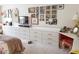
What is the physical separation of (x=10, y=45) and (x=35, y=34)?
0.26m

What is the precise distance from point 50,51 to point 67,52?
16cm

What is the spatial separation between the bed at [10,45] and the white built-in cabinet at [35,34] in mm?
41

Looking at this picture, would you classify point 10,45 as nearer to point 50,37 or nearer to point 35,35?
point 35,35

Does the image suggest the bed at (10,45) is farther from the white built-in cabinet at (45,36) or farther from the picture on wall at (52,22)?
the picture on wall at (52,22)

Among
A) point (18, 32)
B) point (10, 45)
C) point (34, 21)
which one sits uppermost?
point (34, 21)

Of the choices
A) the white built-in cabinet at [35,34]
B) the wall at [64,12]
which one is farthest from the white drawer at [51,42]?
the wall at [64,12]

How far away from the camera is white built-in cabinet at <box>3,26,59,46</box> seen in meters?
1.21

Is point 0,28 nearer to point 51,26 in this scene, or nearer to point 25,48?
point 25,48

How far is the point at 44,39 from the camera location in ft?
4.05

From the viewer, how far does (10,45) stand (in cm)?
121

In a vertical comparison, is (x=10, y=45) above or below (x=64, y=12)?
below

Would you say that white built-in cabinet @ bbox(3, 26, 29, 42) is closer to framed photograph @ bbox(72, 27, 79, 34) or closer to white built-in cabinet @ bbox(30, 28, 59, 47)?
white built-in cabinet @ bbox(30, 28, 59, 47)

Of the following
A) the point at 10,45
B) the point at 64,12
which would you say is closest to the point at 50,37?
the point at 64,12
